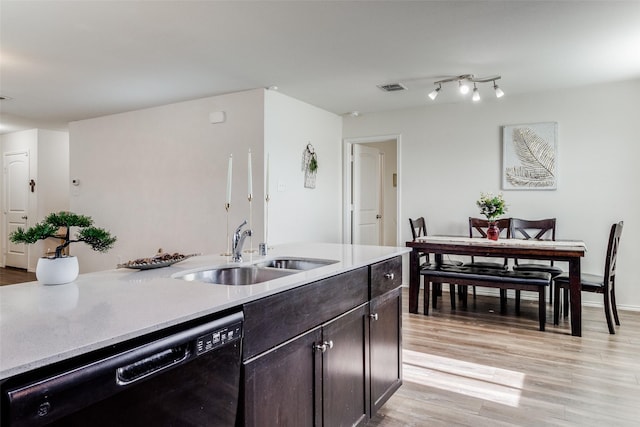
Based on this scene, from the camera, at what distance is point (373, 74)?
12.5ft

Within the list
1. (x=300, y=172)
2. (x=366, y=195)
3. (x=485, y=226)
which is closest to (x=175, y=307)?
(x=300, y=172)

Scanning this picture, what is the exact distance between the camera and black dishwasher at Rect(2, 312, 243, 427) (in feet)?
2.41

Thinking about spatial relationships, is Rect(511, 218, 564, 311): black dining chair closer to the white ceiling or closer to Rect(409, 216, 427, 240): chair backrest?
Rect(409, 216, 427, 240): chair backrest

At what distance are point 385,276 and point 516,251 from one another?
6.65 ft

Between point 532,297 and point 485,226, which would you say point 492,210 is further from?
point 532,297

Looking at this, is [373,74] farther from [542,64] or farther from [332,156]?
[332,156]

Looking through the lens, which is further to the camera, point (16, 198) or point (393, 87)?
point (16, 198)

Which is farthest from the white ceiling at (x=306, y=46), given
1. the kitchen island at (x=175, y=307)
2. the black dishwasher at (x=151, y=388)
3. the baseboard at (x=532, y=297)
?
the baseboard at (x=532, y=297)

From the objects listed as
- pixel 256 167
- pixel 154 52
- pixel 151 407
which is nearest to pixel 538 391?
pixel 151 407

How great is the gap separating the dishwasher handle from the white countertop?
0.21ft

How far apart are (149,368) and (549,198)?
4.63 metres

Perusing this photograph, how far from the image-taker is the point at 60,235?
1387 millimetres

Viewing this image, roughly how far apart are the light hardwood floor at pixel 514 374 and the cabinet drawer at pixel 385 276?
0.68 metres

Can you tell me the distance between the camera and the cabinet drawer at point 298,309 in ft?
4.11
